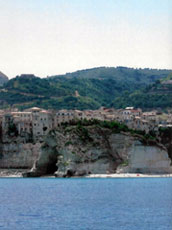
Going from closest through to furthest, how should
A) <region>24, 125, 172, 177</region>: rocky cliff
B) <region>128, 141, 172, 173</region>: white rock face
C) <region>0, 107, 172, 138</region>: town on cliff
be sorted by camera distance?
<region>24, 125, 172, 177</region>: rocky cliff, <region>128, 141, 172, 173</region>: white rock face, <region>0, 107, 172, 138</region>: town on cliff

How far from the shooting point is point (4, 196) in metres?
61.2

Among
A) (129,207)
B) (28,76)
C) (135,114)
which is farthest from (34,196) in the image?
(28,76)

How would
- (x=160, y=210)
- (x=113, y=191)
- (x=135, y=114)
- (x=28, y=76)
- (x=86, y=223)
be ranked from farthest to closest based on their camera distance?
(x=28, y=76), (x=135, y=114), (x=113, y=191), (x=160, y=210), (x=86, y=223)

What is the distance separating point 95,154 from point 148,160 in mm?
8063

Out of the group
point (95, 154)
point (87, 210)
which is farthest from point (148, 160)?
point (87, 210)

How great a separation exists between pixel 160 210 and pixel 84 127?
188 ft

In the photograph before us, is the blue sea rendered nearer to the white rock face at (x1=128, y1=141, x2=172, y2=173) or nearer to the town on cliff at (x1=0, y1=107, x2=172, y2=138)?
the white rock face at (x1=128, y1=141, x2=172, y2=173)

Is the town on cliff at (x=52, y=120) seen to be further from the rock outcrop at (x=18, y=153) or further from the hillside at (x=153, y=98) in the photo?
the hillside at (x=153, y=98)

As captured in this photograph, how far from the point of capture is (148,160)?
9950 centimetres

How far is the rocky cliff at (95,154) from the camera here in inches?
3853

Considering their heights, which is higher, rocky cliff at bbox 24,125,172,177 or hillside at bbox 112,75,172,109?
hillside at bbox 112,75,172,109

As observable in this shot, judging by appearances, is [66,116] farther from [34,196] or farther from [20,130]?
[34,196]

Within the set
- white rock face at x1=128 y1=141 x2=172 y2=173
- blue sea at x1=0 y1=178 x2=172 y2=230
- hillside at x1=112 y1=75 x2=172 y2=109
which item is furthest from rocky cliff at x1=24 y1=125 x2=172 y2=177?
hillside at x1=112 y1=75 x2=172 y2=109

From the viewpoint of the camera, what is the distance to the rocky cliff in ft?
321
